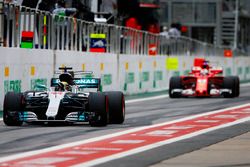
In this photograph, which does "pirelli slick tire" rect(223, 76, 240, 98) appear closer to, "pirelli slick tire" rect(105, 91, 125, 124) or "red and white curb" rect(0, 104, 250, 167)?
"red and white curb" rect(0, 104, 250, 167)

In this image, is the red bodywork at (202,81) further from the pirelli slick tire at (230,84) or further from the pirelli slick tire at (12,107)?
the pirelli slick tire at (12,107)

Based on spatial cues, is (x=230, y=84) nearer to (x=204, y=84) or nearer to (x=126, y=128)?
(x=204, y=84)

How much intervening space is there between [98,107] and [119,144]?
347 cm

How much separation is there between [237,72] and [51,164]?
47.1m

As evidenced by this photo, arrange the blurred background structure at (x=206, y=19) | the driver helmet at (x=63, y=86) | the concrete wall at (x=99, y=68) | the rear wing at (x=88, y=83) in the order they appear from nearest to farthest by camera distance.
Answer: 1. the driver helmet at (x=63, y=86)
2. the rear wing at (x=88, y=83)
3. the concrete wall at (x=99, y=68)
4. the blurred background structure at (x=206, y=19)

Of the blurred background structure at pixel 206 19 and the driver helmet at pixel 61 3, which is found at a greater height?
the blurred background structure at pixel 206 19

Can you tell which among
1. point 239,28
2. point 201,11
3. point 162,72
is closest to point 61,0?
point 162,72

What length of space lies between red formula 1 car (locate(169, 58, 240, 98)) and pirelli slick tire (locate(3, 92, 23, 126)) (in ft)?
48.5

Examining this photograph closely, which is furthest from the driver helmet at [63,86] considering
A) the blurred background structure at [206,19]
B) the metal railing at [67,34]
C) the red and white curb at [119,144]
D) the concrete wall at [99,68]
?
the blurred background structure at [206,19]

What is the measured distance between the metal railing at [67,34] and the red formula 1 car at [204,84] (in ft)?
8.74

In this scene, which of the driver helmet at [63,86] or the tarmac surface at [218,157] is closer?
the tarmac surface at [218,157]

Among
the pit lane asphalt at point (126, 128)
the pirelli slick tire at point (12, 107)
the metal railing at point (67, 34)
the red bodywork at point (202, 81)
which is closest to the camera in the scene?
the pit lane asphalt at point (126, 128)

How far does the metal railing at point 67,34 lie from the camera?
25.7m

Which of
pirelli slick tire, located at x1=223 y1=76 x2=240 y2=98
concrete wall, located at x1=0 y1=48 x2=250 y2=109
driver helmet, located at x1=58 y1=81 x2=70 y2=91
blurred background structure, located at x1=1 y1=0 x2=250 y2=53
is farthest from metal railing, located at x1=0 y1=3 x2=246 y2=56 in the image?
blurred background structure, located at x1=1 y1=0 x2=250 y2=53
